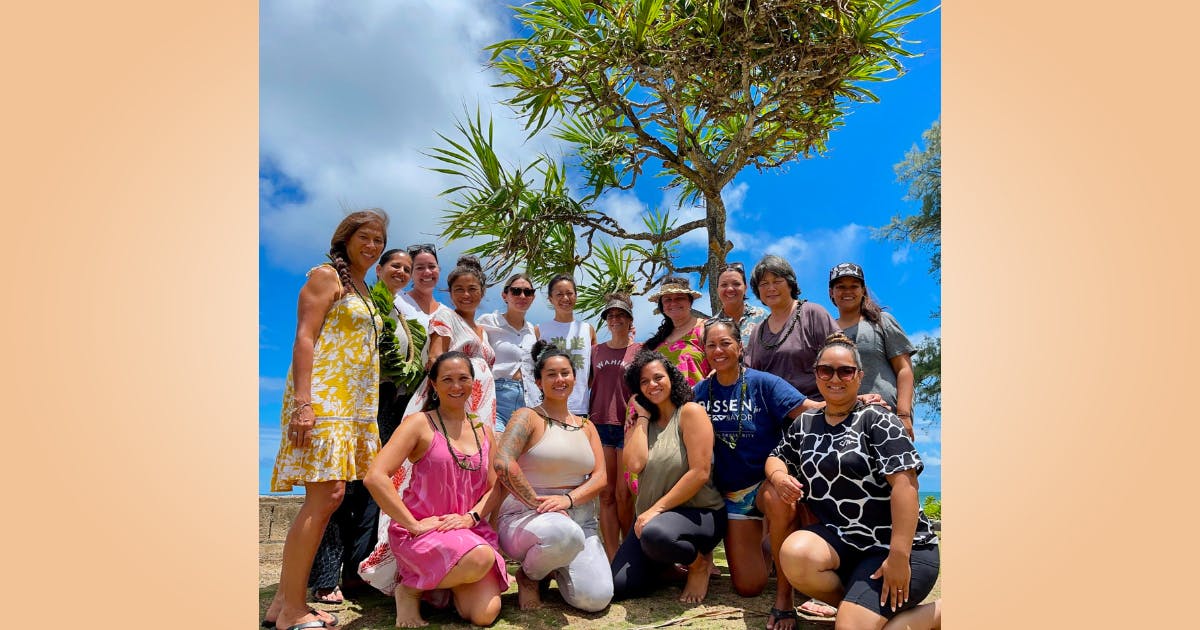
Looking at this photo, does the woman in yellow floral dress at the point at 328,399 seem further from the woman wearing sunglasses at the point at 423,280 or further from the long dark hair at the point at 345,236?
the woman wearing sunglasses at the point at 423,280

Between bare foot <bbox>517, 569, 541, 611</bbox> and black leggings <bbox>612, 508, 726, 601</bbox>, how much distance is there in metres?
0.41

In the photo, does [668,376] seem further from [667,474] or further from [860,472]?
[860,472]

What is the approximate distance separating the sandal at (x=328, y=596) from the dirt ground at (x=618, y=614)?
0.04 meters

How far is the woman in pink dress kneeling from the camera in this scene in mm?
3611

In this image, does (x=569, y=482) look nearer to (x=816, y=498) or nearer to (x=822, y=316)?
(x=816, y=498)

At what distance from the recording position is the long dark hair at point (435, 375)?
3799 mm

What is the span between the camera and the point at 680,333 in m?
4.86

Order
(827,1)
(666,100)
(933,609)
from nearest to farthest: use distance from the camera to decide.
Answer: (933,609), (827,1), (666,100)

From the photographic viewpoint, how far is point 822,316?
169 inches

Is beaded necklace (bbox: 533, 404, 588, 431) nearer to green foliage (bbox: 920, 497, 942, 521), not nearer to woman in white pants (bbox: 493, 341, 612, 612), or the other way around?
woman in white pants (bbox: 493, 341, 612, 612)

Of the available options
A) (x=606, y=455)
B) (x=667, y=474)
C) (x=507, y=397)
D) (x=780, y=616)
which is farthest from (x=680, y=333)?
(x=780, y=616)

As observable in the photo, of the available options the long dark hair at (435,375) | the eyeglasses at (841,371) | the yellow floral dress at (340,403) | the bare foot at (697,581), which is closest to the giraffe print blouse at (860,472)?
the eyeglasses at (841,371)

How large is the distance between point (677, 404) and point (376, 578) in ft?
5.74
